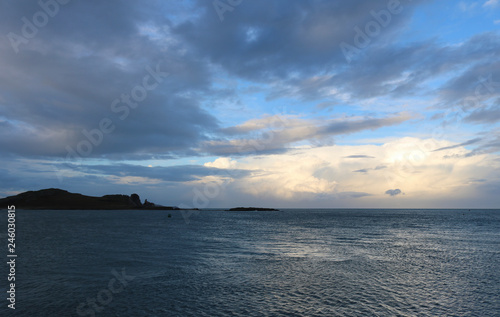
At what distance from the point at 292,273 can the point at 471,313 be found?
51.3 feet

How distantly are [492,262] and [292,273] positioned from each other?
96.1ft

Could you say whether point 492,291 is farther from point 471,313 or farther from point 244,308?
point 244,308

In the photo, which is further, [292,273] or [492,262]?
[492,262]

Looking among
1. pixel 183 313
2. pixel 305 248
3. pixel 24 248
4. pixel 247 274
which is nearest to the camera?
pixel 183 313

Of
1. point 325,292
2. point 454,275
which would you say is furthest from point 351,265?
point 325,292

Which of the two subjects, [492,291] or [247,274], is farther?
[247,274]

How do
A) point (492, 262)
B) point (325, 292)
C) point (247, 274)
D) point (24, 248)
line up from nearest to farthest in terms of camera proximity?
point (325, 292), point (247, 274), point (492, 262), point (24, 248)

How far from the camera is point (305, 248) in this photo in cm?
5088

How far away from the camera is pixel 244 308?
21.1 meters

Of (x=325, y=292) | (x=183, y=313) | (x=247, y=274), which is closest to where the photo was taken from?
(x=183, y=313)

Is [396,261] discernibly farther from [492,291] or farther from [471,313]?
[471,313]

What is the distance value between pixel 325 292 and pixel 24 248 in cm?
4834

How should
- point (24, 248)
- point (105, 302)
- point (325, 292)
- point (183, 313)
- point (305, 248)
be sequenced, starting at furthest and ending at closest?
point (305, 248)
point (24, 248)
point (325, 292)
point (105, 302)
point (183, 313)

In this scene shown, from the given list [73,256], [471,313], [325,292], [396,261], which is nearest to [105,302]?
[325,292]
